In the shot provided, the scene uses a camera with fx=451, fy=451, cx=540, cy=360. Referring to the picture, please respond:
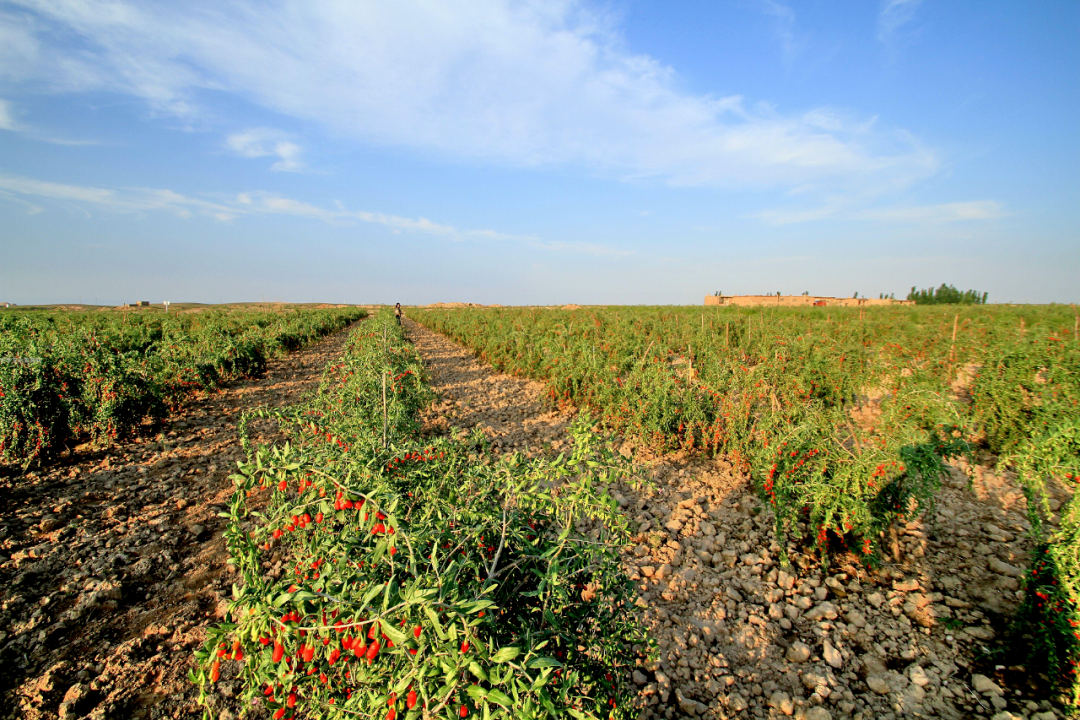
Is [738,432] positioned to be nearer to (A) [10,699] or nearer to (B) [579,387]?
(B) [579,387]

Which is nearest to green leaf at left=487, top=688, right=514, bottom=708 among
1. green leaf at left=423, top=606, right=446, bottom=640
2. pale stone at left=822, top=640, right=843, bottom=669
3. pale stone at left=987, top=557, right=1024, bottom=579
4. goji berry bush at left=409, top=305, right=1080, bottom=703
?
green leaf at left=423, top=606, right=446, bottom=640

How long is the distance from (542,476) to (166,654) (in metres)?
2.89

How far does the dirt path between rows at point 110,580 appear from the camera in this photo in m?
2.58

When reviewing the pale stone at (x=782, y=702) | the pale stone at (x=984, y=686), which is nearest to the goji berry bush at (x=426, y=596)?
the pale stone at (x=782, y=702)

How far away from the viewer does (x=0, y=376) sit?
226 inches

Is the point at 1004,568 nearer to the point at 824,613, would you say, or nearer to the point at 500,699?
the point at 824,613

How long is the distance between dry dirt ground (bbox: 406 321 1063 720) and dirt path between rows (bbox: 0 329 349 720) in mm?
2354

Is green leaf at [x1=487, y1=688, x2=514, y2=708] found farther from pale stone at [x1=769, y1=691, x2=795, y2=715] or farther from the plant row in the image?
the plant row

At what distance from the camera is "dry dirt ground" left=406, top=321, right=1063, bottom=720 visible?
2633 millimetres

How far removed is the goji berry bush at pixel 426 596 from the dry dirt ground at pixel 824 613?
1.16 ft

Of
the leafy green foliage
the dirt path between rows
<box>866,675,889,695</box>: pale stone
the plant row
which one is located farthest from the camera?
the plant row

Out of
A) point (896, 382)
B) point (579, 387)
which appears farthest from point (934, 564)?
point (579, 387)

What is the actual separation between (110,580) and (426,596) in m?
3.95

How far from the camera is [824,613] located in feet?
11.0
